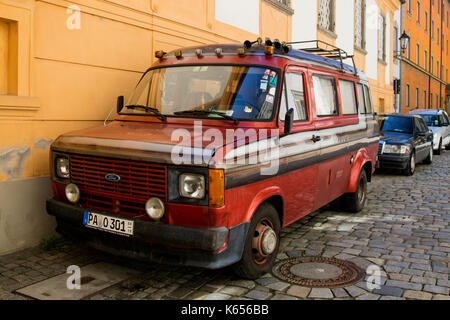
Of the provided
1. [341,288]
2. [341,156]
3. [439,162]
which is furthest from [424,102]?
[341,288]

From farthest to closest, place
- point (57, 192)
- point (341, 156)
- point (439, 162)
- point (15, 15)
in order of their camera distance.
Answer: point (439, 162) → point (341, 156) → point (15, 15) → point (57, 192)

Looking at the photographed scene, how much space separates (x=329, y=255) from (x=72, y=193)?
2930 millimetres

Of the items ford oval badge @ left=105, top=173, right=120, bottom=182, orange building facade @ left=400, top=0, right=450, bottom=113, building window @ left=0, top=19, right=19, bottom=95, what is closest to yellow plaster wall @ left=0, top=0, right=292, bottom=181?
building window @ left=0, top=19, right=19, bottom=95

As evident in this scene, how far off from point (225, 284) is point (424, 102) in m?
36.2

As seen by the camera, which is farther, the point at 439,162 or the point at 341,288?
the point at 439,162

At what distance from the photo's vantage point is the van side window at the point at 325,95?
18.6ft

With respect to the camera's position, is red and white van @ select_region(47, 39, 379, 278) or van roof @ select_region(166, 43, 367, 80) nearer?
red and white van @ select_region(47, 39, 379, 278)

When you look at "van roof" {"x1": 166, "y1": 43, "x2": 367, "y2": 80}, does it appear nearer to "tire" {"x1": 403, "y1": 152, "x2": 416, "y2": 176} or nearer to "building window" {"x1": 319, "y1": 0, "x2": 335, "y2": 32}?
"tire" {"x1": 403, "y1": 152, "x2": 416, "y2": 176}

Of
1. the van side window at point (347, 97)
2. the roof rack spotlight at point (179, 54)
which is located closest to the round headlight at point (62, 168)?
the roof rack spotlight at point (179, 54)

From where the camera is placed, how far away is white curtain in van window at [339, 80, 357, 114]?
21.8ft

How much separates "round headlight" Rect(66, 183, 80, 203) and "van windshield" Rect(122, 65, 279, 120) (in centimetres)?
113

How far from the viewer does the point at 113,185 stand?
4152mm

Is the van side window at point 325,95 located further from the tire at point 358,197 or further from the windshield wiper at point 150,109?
the windshield wiper at point 150,109
